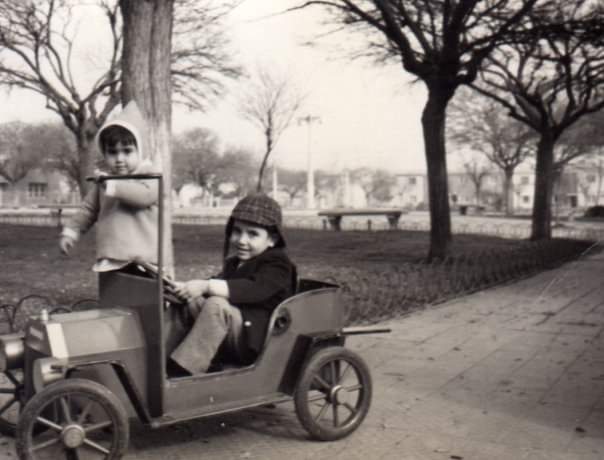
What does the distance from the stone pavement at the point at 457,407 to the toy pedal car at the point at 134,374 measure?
251mm

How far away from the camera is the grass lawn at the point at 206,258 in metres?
9.41

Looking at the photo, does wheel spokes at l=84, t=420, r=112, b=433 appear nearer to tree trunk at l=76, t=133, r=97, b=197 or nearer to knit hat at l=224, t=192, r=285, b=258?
knit hat at l=224, t=192, r=285, b=258

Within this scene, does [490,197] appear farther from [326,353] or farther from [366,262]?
[326,353]

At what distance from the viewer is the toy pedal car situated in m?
3.08

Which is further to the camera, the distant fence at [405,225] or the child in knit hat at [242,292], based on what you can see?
the distant fence at [405,225]

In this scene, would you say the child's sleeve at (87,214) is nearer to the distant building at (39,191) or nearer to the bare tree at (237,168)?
the bare tree at (237,168)

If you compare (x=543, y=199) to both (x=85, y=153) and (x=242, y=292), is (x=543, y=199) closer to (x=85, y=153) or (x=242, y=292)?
(x=85, y=153)

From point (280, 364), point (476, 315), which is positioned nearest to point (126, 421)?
point (280, 364)

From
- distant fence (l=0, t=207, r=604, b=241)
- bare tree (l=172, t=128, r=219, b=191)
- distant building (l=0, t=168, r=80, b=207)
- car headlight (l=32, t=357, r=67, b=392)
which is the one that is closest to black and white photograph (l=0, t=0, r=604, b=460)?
car headlight (l=32, t=357, r=67, b=392)

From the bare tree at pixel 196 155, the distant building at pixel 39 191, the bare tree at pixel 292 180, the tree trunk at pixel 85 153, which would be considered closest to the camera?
the tree trunk at pixel 85 153

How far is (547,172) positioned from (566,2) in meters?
6.97

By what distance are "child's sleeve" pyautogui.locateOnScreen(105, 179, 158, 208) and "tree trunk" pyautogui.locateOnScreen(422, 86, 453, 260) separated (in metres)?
9.79

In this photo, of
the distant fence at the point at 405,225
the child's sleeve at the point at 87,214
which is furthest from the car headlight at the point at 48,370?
the distant fence at the point at 405,225

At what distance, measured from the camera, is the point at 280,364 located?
378 centimetres
